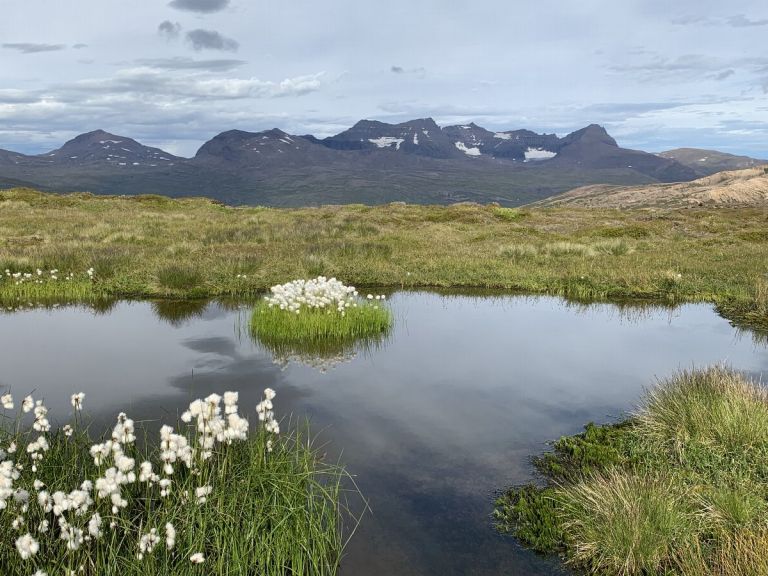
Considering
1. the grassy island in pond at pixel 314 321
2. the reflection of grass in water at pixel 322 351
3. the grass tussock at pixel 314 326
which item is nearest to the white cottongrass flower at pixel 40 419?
the reflection of grass in water at pixel 322 351

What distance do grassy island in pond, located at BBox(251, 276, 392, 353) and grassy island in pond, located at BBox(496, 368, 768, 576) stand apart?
711cm

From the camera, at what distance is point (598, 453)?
862 cm

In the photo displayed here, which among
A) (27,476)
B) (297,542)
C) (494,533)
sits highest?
(27,476)

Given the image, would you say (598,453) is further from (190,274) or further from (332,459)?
(190,274)

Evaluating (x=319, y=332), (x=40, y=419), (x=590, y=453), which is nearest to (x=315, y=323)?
(x=319, y=332)

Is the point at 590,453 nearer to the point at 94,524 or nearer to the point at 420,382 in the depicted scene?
the point at 420,382

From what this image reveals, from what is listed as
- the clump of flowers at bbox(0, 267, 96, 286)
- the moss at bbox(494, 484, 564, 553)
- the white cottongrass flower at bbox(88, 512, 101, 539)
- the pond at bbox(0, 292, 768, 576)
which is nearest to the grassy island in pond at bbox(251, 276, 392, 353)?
the pond at bbox(0, 292, 768, 576)

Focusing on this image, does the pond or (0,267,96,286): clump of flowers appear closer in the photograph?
the pond

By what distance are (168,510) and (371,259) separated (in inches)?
860

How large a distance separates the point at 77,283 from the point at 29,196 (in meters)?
46.9

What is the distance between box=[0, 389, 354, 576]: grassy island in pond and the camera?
16.8 ft

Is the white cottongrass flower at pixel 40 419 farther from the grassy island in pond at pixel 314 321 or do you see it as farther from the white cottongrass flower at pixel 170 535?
the grassy island in pond at pixel 314 321

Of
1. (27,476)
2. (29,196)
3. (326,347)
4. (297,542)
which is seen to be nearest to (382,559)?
(297,542)

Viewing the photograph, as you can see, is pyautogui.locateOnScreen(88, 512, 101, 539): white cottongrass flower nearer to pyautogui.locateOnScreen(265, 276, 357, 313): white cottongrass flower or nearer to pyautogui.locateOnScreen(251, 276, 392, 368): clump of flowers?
pyautogui.locateOnScreen(251, 276, 392, 368): clump of flowers
